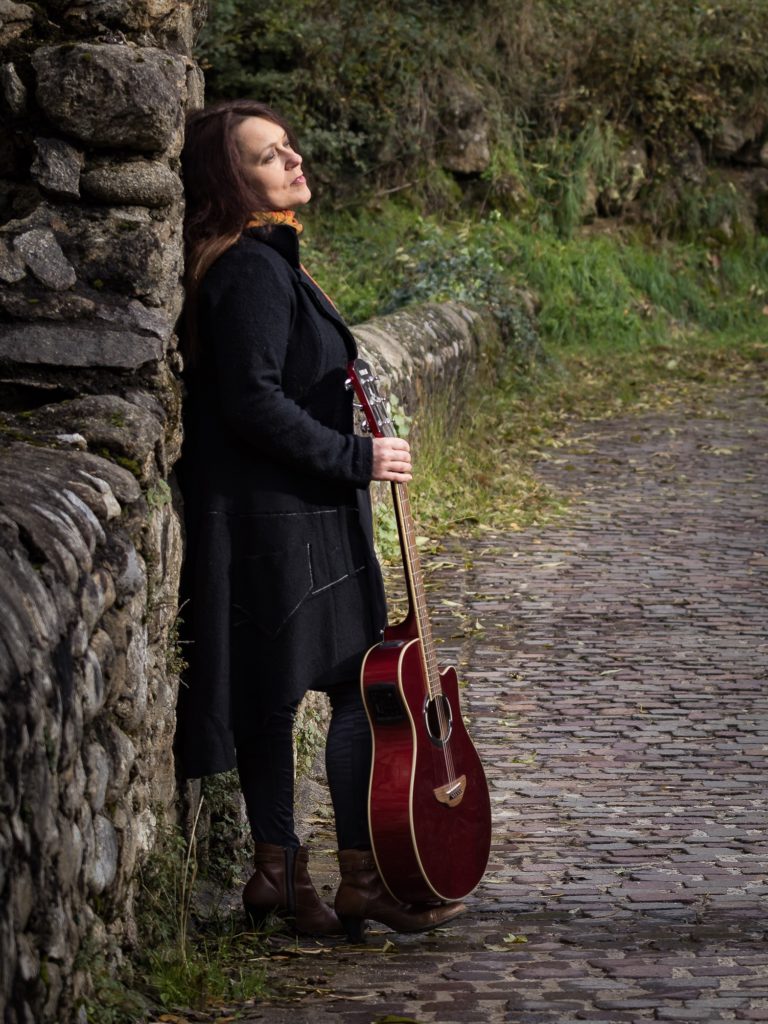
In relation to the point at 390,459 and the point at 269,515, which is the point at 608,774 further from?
the point at 269,515

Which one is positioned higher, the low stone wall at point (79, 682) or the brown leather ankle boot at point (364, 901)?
the low stone wall at point (79, 682)

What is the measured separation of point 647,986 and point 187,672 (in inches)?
52.3

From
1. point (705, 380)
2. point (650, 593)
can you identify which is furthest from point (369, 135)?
point (650, 593)

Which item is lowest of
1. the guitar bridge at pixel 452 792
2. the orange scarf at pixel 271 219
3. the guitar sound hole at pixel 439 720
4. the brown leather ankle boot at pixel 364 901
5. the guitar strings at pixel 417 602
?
the brown leather ankle boot at pixel 364 901

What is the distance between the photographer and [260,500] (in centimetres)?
396

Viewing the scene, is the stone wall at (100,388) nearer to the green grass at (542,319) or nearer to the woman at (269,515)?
the woman at (269,515)

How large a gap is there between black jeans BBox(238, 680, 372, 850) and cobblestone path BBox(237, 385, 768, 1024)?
0.31 meters

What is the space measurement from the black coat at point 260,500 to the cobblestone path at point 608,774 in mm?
664

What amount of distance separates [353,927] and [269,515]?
1046mm

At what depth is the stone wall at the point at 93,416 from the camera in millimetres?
2826

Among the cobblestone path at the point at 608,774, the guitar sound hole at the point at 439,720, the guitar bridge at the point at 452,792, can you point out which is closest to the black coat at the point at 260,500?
the guitar sound hole at the point at 439,720

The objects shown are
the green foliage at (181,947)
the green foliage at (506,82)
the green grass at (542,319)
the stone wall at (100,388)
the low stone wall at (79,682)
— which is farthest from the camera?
the green foliage at (506,82)

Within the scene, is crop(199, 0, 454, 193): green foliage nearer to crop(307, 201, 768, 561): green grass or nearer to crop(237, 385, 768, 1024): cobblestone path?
crop(307, 201, 768, 561): green grass

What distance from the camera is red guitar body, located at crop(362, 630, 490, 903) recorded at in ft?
12.9
